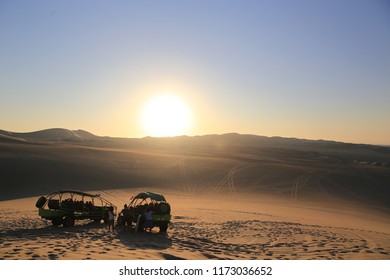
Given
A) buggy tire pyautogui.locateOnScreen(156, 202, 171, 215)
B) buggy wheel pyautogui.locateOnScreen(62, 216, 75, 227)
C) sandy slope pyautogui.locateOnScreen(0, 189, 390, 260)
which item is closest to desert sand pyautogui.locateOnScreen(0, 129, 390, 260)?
sandy slope pyautogui.locateOnScreen(0, 189, 390, 260)

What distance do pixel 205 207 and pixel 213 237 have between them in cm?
925

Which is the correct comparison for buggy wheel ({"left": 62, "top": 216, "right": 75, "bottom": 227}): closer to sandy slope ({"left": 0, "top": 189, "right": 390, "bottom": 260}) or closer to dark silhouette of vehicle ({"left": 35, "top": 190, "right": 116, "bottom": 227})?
dark silhouette of vehicle ({"left": 35, "top": 190, "right": 116, "bottom": 227})

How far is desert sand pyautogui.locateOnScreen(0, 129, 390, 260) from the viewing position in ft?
35.0

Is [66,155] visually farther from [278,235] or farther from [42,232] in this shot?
[278,235]

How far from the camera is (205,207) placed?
22.4 meters

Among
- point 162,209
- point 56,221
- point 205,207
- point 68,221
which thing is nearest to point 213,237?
point 162,209

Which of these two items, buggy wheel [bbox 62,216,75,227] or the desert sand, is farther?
buggy wheel [bbox 62,216,75,227]

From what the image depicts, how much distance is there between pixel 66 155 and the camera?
3931 centimetres

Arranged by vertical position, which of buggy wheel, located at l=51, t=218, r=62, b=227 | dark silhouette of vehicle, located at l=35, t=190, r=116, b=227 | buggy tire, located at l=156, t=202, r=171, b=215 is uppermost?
buggy tire, located at l=156, t=202, r=171, b=215

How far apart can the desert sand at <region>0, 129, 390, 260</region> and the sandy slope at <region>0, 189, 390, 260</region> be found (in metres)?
0.03

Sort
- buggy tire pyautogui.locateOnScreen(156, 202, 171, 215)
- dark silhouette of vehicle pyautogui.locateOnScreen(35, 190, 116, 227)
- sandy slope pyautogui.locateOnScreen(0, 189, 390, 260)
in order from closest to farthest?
sandy slope pyautogui.locateOnScreen(0, 189, 390, 260)
buggy tire pyautogui.locateOnScreen(156, 202, 171, 215)
dark silhouette of vehicle pyautogui.locateOnScreen(35, 190, 116, 227)

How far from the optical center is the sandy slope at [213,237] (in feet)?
32.3
